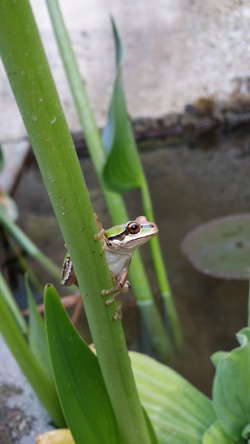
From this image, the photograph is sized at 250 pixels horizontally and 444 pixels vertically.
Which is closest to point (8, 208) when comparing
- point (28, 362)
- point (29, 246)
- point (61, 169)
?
point (29, 246)

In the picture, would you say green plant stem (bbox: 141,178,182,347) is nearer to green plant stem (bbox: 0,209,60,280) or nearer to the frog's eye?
green plant stem (bbox: 0,209,60,280)

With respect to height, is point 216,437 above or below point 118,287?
below

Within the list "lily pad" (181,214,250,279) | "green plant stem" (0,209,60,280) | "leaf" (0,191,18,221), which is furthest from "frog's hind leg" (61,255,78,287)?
"leaf" (0,191,18,221)

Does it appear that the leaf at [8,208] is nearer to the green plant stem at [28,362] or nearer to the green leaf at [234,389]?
the green plant stem at [28,362]

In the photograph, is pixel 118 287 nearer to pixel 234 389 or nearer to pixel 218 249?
pixel 234 389

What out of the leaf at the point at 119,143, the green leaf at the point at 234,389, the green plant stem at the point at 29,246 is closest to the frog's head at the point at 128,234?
the green leaf at the point at 234,389

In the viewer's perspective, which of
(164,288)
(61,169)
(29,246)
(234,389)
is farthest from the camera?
(29,246)

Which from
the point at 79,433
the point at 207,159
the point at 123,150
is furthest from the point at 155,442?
the point at 207,159

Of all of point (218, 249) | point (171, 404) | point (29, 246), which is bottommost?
point (218, 249)

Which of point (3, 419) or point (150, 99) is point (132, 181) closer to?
point (3, 419)
